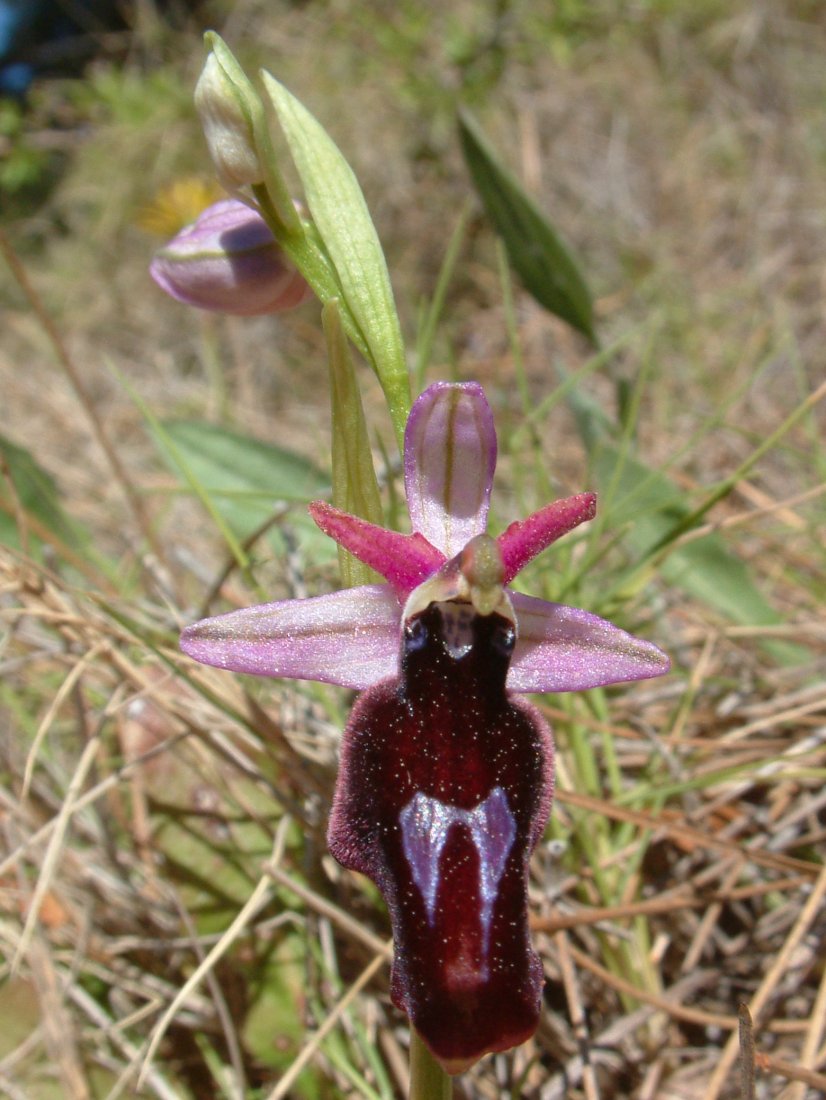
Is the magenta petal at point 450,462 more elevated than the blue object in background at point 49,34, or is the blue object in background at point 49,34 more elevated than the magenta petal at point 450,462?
the blue object in background at point 49,34

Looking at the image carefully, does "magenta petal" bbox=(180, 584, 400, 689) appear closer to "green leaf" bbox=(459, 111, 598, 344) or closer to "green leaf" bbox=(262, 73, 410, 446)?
"green leaf" bbox=(262, 73, 410, 446)

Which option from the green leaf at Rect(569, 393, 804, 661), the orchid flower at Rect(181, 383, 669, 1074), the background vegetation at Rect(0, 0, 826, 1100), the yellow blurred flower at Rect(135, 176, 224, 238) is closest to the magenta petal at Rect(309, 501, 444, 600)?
the orchid flower at Rect(181, 383, 669, 1074)

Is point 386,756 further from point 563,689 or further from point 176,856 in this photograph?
point 176,856

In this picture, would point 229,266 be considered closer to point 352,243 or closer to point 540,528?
point 352,243

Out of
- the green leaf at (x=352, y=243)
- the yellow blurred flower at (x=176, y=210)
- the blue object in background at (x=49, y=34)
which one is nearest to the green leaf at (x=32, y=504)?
the green leaf at (x=352, y=243)

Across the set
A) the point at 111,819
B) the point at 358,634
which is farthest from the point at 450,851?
the point at 111,819

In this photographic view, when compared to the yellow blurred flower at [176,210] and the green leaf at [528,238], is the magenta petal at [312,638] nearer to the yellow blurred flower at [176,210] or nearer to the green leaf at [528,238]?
the green leaf at [528,238]
